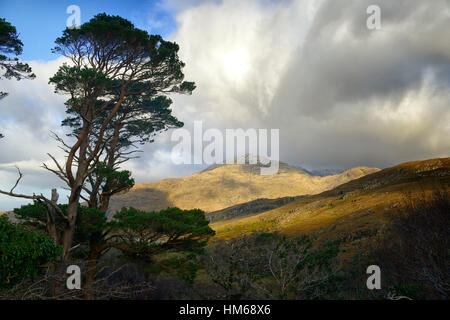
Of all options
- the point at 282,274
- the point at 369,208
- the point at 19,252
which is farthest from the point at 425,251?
the point at 369,208

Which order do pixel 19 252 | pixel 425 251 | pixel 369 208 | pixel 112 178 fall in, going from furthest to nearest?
pixel 369 208 → pixel 112 178 → pixel 425 251 → pixel 19 252

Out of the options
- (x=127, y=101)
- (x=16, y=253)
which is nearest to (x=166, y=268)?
Result: (x=16, y=253)

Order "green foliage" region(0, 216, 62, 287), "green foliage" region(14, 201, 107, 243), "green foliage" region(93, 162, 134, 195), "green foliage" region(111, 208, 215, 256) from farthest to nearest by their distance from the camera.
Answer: "green foliage" region(93, 162, 134, 195) → "green foliage" region(14, 201, 107, 243) → "green foliage" region(111, 208, 215, 256) → "green foliage" region(0, 216, 62, 287)

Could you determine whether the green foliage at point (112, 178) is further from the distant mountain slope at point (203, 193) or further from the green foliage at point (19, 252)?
the distant mountain slope at point (203, 193)

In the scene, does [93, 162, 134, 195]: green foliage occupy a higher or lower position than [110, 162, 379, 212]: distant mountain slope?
lower

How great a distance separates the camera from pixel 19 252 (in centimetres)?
634

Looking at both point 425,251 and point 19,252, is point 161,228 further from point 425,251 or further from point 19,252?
point 425,251

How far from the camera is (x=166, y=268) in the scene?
12.7 m

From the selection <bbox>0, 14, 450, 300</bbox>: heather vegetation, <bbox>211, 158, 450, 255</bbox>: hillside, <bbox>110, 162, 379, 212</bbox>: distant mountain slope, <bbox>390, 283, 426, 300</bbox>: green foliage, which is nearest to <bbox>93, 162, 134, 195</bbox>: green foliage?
<bbox>0, 14, 450, 300</bbox>: heather vegetation

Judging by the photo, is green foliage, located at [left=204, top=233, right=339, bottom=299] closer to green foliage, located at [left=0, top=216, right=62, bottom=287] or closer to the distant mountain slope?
green foliage, located at [left=0, top=216, right=62, bottom=287]

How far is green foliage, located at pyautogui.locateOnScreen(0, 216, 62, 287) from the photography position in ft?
20.5

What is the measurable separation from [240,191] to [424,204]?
171 meters

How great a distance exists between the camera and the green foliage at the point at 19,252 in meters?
6.24
